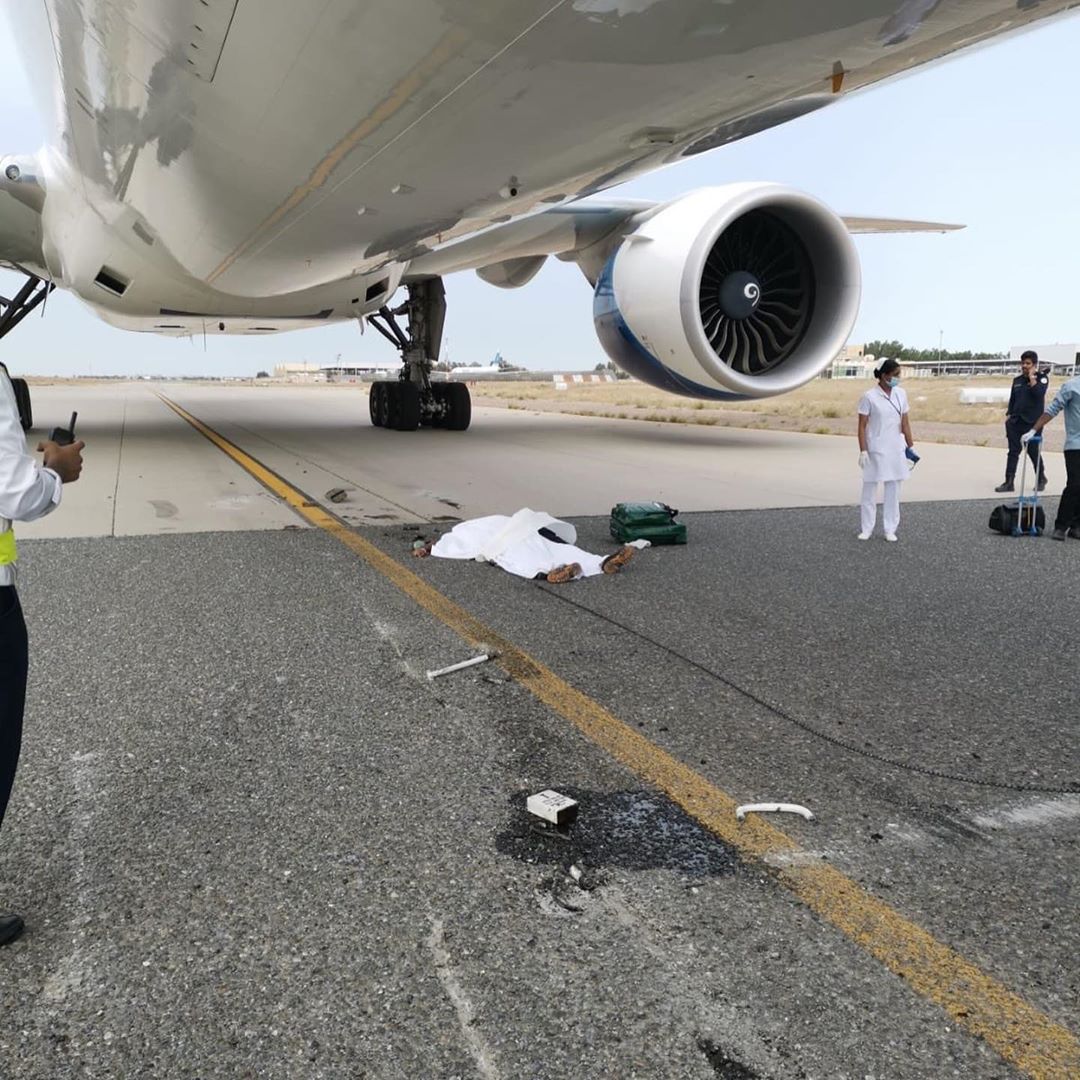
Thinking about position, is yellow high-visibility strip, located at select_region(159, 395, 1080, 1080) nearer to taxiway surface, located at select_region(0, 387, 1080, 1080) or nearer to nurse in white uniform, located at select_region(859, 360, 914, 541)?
taxiway surface, located at select_region(0, 387, 1080, 1080)

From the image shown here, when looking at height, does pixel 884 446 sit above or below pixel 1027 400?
below

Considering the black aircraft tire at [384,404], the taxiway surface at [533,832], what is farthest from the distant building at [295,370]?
the taxiway surface at [533,832]

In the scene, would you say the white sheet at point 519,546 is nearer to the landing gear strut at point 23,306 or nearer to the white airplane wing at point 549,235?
the white airplane wing at point 549,235

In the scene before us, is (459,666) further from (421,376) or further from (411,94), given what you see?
(421,376)

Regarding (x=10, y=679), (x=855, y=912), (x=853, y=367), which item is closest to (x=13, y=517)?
(x=10, y=679)

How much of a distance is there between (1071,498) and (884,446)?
1294 millimetres

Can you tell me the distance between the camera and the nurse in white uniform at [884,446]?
5812 mm

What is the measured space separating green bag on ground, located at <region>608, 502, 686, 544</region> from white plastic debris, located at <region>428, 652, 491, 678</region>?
2.35 metres

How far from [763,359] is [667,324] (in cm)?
87

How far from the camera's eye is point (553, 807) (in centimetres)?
214

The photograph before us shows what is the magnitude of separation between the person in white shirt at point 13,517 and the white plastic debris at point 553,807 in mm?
1069

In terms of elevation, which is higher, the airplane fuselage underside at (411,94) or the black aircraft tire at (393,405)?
the airplane fuselage underside at (411,94)

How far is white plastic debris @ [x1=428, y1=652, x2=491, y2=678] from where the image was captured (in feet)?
10.3

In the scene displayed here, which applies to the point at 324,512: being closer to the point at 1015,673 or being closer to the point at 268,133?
the point at 268,133
